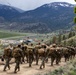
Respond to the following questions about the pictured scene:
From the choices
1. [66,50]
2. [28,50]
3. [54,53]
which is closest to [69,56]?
[66,50]

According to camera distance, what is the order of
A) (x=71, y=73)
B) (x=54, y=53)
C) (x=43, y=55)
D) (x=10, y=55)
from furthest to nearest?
(x=54, y=53) < (x=43, y=55) < (x=10, y=55) < (x=71, y=73)

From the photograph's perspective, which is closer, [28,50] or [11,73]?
[11,73]

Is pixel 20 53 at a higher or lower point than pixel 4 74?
higher

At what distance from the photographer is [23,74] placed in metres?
23.9

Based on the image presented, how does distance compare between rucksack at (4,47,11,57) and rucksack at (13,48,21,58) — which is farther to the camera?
rucksack at (4,47,11,57)

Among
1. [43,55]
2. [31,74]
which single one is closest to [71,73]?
[31,74]

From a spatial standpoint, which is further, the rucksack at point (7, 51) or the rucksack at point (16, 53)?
the rucksack at point (7, 51)

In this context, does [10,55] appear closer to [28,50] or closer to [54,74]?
[28,50]

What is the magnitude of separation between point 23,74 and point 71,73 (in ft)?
19.6

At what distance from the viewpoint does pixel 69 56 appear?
40.6 m

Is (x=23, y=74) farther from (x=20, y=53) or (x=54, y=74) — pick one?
(x=54, y=74)

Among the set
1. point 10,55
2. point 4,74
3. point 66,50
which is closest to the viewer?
point 4,74

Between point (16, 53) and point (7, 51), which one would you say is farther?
point (7, 51)

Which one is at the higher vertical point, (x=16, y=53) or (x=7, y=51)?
(x=7, y=51)
